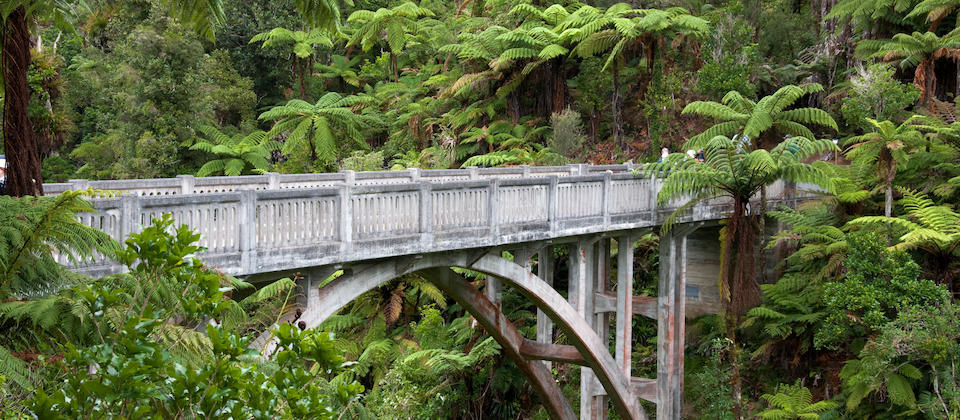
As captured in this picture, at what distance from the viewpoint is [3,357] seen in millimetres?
3721

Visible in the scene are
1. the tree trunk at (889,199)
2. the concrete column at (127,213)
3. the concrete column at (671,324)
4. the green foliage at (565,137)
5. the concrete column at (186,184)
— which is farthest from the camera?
the green foliage at (565,137)

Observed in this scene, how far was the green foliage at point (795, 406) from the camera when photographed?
12.1m

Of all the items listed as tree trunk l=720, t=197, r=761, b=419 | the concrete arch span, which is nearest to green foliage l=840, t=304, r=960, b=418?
tree trunk l=720, t=197, r=761, b=419

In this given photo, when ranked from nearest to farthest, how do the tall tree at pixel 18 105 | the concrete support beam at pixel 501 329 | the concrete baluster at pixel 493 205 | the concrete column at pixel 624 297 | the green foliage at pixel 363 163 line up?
the tall tree at pixel 18 105 → the concrete baluster at pixel 493 205 → the concrete support beam at pixel 501 329 → the concrete column at pixel 624 297 → the green foliage at pixel 363 163

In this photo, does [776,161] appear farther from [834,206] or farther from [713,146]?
[834,206]

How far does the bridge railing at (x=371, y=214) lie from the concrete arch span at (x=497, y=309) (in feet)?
1.15

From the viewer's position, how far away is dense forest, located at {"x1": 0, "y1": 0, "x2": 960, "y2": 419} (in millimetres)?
3797

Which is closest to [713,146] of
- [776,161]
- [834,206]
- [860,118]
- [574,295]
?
[776,161]

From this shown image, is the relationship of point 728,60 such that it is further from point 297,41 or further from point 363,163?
point 297,41

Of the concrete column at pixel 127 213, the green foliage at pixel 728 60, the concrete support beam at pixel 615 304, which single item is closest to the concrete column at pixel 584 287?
the concrete support beam at pixel 615 304

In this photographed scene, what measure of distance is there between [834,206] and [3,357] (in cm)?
1397

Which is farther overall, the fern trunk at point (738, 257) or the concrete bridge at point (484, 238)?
the fern trunk at point (738, 257)

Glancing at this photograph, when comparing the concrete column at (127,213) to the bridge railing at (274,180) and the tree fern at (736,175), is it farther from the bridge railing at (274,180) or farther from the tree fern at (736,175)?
the tree fern at (736,175)

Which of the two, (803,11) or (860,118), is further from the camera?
(803,11)
